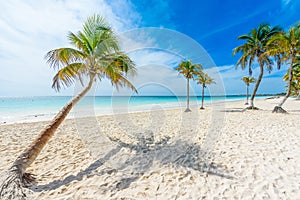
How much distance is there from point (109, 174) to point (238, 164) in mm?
3073

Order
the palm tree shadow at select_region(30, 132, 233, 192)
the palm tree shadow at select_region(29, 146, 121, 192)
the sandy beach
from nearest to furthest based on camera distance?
the sandy beach, the palm tree shadow at select_region(29, 146, 121, 192), the palm tree shadow at select_region(30, 132, 233, 192)

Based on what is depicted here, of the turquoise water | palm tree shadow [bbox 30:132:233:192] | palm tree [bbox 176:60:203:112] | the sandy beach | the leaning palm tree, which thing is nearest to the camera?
the sandy beach

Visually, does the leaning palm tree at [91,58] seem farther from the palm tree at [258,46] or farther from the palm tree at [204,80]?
the palm tree at [204,80]

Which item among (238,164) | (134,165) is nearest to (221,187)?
(238,164)

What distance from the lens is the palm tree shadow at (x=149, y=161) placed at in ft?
9.52

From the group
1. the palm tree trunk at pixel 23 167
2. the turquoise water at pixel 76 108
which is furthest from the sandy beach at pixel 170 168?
the turquoise water at pixel 76 108

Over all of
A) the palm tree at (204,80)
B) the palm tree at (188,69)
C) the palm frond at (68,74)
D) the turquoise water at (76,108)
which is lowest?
the turquoise water at (76,108)

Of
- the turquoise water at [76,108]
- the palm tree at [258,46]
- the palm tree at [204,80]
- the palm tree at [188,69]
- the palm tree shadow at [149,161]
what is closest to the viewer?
the palm tree shadow at [149,161]

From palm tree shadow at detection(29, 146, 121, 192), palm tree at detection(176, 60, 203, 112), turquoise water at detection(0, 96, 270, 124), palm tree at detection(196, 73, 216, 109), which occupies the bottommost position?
palm tree shadow at detection(29, 146, 121, 192)

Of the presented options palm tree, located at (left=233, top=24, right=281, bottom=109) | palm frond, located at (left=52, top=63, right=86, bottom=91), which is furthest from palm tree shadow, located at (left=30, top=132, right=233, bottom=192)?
palm tree, located at (left=233, top=24, right=281, bottom=109)

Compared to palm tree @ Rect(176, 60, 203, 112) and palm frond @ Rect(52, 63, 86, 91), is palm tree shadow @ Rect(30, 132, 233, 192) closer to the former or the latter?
palm frond @ Rect(52, 63, 86, 91)

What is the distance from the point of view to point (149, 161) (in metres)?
3.76

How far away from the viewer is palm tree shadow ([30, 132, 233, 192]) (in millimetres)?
2902

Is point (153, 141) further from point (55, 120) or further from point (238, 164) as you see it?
point (55, 120)
